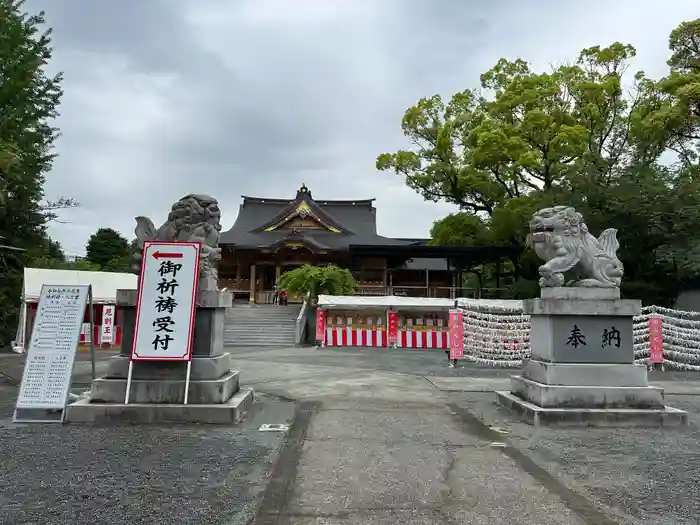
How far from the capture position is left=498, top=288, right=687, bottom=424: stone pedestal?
616 centimetres

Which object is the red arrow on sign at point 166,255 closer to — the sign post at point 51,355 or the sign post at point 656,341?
the sign post at point 51,355

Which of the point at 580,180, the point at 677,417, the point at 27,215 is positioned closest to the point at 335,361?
the point at 677,417

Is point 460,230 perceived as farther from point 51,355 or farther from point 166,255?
point 51,355

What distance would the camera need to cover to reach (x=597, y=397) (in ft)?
20.7

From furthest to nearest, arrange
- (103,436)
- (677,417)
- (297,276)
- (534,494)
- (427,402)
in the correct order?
(297,276) < (427,402) < (677,417) < (103,436) < (534,494)

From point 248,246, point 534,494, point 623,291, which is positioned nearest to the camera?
point 534,494

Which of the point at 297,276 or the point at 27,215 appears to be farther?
the point at 297,276

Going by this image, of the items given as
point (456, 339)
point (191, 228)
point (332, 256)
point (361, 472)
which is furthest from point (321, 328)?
point (361, 472)

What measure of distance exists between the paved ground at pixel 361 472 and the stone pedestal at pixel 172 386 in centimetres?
31

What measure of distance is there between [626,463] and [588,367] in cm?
197

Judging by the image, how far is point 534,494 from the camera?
148 inches

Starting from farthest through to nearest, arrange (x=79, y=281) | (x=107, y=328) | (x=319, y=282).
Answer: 1. (x=319, y=282)
2. (x=107, y=328)
3. (x=79, y=281)

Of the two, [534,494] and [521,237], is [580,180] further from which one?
[534,494]

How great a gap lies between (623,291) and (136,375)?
54.6 feet
